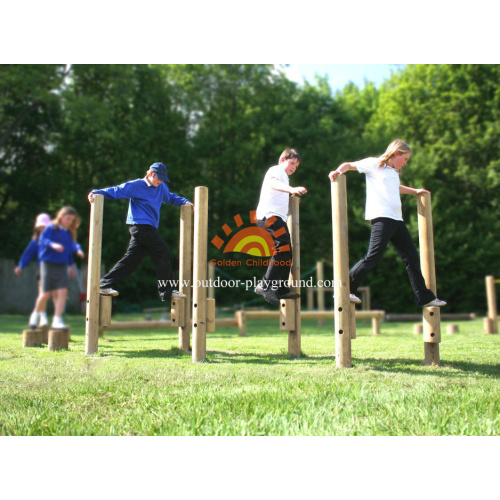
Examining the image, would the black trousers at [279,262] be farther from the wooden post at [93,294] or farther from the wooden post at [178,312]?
the wooden post at [93,294]

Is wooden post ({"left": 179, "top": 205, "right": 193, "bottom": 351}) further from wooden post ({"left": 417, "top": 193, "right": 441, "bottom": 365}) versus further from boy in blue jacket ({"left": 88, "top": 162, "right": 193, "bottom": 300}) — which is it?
wooden post ({"left": 417, "top": 193, "right": 441, "bottom": 365})

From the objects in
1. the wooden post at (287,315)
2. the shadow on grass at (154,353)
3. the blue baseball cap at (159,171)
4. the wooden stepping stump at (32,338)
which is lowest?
the shadow on grass at (154,353)

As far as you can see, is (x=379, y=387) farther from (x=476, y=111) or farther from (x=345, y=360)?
(x=476, y=111)

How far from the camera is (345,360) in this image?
4.37 m

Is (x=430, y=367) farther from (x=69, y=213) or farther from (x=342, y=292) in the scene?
(x=69, y=213)

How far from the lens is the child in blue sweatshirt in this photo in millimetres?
6266

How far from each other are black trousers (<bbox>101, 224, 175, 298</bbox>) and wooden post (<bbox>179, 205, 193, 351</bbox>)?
137 mm

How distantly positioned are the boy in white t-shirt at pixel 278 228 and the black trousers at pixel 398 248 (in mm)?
694

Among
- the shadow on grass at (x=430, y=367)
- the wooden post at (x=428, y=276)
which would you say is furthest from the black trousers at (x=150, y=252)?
the wooden post at (x=428, y=276)

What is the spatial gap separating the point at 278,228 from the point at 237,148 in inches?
608

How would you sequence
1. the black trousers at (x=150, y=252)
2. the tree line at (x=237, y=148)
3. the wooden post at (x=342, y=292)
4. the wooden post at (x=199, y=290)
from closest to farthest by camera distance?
1. the wooden post at (x=342, y=292)
2. the wooden post at (x=199, y=290)
3. the black trousers at (x=150, y=252)
4. the tree line at (x=237, y=148)

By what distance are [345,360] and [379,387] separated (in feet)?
2.47

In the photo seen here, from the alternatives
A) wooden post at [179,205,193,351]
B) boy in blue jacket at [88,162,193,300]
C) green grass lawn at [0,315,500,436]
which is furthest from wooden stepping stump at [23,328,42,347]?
wooden post at [179,205,193,351]

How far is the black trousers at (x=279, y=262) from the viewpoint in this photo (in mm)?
5031
